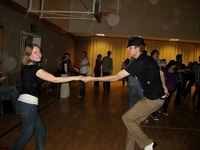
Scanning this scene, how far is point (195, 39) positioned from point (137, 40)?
43.1ft

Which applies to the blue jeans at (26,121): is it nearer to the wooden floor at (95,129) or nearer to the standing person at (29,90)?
the standing person at (29,90)

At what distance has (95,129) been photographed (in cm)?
442

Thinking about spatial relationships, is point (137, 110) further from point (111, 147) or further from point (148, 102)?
point (111, 147)

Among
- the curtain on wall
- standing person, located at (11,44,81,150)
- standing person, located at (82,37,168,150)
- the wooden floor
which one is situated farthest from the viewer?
the curtain on wall

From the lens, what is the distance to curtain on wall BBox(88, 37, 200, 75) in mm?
16844

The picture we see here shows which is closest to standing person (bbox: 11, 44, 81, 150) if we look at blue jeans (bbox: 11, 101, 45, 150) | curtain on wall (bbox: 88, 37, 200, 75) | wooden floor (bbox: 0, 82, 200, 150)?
blue jeans (bbox: 11, 101, 45, 150)

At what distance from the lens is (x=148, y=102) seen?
2.88 metres

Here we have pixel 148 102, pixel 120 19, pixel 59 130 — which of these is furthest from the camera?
pixel 120 19

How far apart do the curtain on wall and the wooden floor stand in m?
10.7

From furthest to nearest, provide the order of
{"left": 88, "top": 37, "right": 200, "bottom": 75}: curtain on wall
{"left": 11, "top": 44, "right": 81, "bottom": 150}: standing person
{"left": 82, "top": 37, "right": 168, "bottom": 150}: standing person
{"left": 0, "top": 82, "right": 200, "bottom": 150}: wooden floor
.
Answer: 1. {"left": 88, "top": 37, "right": 200, "bottom": 75}: curtain on wall
2. {"left": 0, "top": 82, "right": 200, "bottom": 150}: wooden floor
3. {"left": 82, "top": 37, "right": 168, "bottom": 150}: standing person
4. {"left": 11, "top": 44, "right": 81, "bottom": 150}: standing person

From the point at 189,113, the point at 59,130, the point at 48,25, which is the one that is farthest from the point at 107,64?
the point at 59,130

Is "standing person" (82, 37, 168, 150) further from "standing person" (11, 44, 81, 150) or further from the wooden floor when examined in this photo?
"standing person" (11, 44, 81, 150)

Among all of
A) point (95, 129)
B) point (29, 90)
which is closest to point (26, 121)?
point (29, 90)

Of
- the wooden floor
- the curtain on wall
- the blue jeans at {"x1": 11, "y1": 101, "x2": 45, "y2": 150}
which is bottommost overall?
the wooden floor
